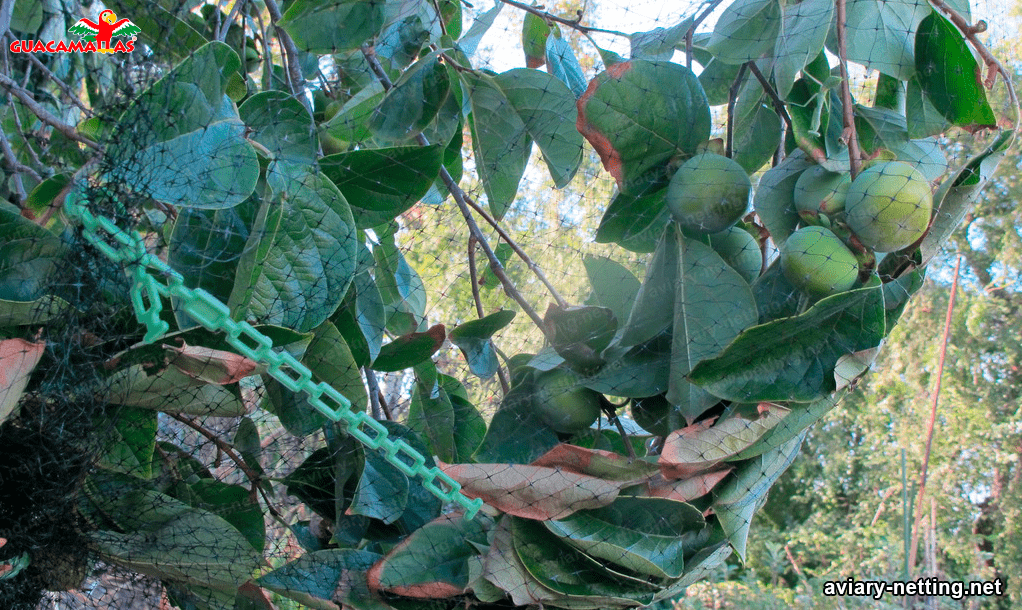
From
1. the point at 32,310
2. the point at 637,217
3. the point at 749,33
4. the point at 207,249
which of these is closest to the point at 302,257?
the point at 207,249

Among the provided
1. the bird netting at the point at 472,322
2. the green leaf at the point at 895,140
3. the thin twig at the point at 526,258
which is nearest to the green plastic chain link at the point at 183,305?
the bird netting at the point at 472,322

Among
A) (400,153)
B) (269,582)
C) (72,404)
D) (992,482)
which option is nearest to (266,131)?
(400,153)

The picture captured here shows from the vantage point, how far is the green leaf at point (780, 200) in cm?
61

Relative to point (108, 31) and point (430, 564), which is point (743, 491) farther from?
point (108, 31)

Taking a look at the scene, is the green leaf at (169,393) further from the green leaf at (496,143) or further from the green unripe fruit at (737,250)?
the green unripe fruit at (737,250)

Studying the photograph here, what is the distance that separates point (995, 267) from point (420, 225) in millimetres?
5741

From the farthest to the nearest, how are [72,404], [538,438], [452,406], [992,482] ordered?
[992,482] → [452,406] → [538,438] → [72,404]

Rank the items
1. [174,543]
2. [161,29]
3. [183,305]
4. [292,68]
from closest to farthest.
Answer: [183,305], [174,543], [161,29], [292,68]

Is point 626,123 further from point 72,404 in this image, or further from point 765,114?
point 72,404

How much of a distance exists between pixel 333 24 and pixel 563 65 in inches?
8.4

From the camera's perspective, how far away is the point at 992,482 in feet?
17.3

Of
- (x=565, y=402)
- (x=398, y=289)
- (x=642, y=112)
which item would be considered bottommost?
(x=565, y=402)

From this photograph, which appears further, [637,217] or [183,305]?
[637,217]

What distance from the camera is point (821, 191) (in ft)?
1.90
